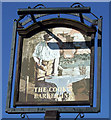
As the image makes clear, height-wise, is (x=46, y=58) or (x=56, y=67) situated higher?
(x=46, y=58)

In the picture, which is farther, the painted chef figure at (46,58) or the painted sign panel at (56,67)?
the painted chef figure at (46,58)

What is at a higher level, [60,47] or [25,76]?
[60,47]

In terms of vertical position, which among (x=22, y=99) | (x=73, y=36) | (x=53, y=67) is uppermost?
(x=73, y=36)

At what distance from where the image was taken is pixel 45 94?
7039 mm

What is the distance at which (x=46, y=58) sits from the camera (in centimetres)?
748

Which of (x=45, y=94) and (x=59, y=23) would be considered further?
(x=59, y=23)

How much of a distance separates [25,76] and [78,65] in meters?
0.94

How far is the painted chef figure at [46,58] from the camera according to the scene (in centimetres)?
729

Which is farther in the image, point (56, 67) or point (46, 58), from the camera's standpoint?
point (46, 58)

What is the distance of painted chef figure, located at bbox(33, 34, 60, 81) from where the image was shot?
23.9ft

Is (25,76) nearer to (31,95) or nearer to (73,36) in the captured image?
(31,95)

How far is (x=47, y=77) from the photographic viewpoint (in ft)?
23.7

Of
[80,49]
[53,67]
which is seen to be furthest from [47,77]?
[80,49]

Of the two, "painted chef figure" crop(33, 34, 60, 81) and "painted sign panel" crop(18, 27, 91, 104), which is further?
"painted chef figure" crop(33, 34, 60, 81)
